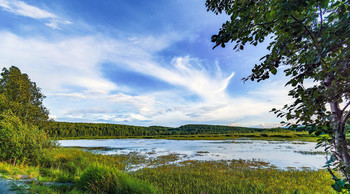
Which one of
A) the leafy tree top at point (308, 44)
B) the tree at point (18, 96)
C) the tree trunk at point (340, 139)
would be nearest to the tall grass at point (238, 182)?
the tree trunk at point (340, 139)

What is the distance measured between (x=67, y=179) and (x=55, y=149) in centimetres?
578

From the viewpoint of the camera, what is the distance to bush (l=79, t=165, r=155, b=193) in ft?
25.0

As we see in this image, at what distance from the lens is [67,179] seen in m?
10.6

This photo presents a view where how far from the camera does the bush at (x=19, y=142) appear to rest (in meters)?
12.2

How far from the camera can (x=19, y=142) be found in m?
12.5

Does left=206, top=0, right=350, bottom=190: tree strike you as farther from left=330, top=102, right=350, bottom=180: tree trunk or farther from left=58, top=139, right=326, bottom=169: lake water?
left=58, top=139, right=326, bottom=169: lake water

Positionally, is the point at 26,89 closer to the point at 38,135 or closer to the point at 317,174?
the point at 38,135

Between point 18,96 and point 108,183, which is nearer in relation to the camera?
point 108,183

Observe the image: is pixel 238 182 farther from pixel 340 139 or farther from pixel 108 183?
pixel 340 139

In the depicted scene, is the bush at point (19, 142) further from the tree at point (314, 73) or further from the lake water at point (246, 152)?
the tree at point (314, 73)

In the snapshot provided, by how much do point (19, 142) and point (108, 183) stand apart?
32.5 feet

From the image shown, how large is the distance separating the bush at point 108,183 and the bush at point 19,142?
7188mm

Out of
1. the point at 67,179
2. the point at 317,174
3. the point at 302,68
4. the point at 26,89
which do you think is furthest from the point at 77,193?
the point at 26,89

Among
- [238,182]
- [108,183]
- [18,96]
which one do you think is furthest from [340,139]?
[18,96]
